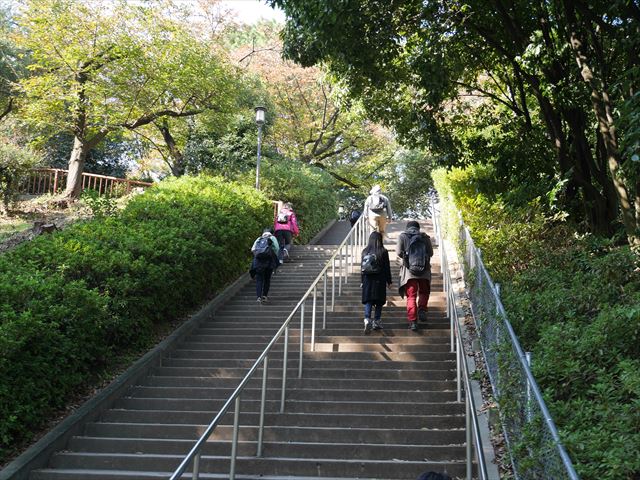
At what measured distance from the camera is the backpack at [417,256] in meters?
8.58

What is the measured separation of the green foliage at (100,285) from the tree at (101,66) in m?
6.26

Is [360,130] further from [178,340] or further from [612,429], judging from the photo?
[612,429]

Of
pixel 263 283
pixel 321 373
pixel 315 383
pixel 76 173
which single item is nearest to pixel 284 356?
pixel 315 383

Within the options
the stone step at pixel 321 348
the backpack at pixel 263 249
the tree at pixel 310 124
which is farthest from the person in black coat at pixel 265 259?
the tree at pixel 310 124

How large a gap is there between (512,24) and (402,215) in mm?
21966

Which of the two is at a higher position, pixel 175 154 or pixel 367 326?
pixel 175 154

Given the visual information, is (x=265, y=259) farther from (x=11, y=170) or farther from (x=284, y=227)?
(x=11, y=170)

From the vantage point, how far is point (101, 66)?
58.9 feet

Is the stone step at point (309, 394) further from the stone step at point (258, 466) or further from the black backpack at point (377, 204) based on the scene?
the black backpack at point (377, 204)

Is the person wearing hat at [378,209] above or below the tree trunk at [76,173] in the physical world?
below

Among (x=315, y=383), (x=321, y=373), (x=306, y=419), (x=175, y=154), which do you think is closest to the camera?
(x=306, y=419)

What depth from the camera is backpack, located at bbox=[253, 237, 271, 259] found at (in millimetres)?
10680

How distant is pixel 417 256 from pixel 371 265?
634 mm

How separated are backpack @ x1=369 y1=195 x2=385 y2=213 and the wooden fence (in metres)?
10.0
